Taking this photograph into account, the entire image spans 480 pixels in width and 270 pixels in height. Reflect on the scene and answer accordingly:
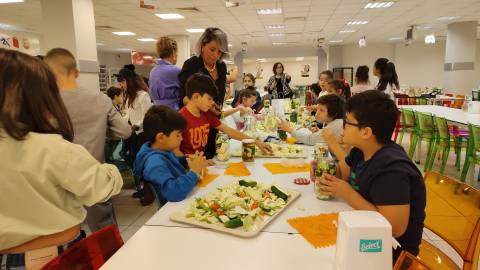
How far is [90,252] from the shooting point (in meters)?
1.14

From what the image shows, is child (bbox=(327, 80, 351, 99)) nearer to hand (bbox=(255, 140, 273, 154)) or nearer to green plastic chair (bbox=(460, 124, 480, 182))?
green plastic chair (bbox=(460, 124, 480, 182))

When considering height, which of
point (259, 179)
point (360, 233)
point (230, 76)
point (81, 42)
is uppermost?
point (81, 42)

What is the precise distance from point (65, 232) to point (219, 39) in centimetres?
189

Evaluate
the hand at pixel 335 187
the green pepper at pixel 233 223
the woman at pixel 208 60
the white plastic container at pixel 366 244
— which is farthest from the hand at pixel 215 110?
the white plastic container at pixel 366 244

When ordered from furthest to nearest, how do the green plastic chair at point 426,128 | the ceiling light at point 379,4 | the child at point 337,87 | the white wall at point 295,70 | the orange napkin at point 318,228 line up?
the white wall at point 295,70
the ceiling light at point 379,4
the green plastic chair at point 426,128
the child at point 337,87
the orange napkin at point 318,228

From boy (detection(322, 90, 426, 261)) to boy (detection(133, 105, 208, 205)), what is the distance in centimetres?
65

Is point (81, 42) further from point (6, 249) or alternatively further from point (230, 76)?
point (6, 249)

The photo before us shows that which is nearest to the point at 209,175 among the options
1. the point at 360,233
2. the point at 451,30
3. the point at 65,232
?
the point at 65,232

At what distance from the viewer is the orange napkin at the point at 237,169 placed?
198 cm

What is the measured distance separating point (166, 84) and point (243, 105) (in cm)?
188

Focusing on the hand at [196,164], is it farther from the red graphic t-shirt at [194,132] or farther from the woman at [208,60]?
the woman at [208,60]

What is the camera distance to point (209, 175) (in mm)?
1957

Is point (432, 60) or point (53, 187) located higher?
point (432, 60)

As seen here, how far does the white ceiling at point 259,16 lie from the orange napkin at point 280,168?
18.3 feet
